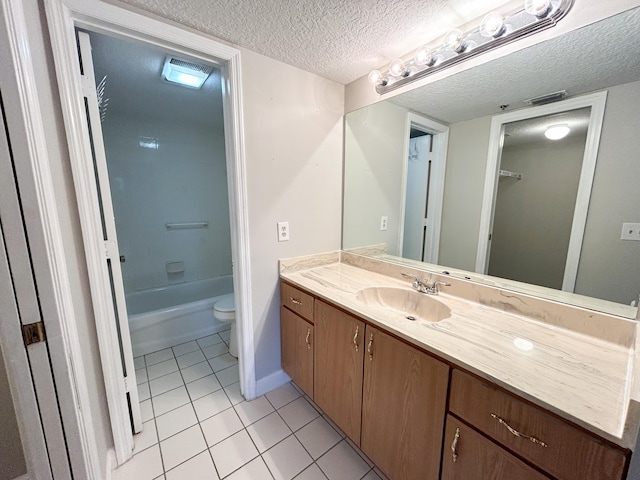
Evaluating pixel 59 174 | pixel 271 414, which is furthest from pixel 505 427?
pixel 59 174

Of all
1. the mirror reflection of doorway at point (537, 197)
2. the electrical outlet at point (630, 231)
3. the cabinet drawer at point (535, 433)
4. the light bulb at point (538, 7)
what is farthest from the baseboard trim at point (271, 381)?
the light bulb at point (538, 7)

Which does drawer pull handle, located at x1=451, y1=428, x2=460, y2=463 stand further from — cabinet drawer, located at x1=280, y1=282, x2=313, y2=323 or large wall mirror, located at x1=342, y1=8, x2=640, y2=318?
cabinet drawer, located at x1=280, y1=282, x2=313, y2=323

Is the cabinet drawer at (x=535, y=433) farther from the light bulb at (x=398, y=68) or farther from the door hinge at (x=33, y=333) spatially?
the light bulb at (x=398, y=68)

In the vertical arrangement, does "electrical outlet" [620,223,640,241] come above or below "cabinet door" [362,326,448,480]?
above

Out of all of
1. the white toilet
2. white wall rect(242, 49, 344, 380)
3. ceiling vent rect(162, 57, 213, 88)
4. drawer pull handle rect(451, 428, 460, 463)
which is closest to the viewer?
drawer pull handle rect(451, 428, 460, 463)

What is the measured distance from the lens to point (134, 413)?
1364mm

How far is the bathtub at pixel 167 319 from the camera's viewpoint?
82.4 inches

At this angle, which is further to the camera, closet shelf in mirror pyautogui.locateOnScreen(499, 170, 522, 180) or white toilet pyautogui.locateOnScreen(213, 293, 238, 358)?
white toilet pyautogui.locateOnScreen(213, 293, 238, 358)

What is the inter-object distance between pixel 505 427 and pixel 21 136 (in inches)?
62.4

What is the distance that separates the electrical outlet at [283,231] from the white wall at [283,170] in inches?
1.1

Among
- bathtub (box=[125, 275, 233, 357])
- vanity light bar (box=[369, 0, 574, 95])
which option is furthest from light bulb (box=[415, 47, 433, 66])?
bathtub (box=[125, 275, 233, 357])

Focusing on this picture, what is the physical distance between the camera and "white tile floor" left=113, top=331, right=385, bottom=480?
47.5 inches

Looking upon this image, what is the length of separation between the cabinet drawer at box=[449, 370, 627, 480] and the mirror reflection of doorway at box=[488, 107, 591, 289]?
67cm

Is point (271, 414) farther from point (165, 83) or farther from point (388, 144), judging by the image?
point (165, 83)
